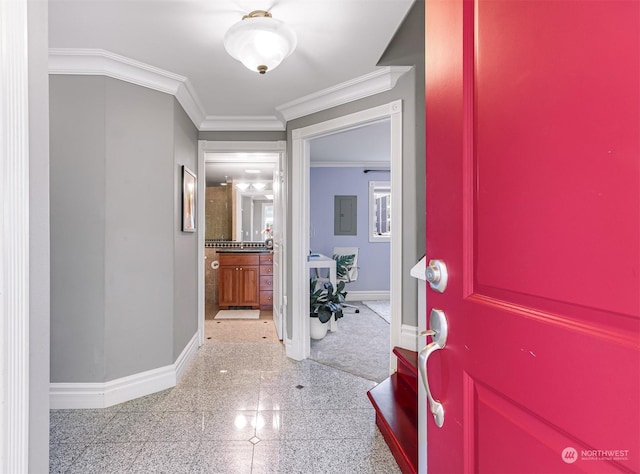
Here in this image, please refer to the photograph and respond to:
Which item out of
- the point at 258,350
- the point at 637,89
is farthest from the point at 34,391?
the point at 258,350

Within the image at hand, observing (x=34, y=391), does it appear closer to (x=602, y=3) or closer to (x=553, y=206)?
(x=553, y=206)

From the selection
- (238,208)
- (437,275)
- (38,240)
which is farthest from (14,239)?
(238,208)

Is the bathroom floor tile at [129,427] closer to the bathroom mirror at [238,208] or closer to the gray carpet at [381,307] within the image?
the gray carpet at [381,307]

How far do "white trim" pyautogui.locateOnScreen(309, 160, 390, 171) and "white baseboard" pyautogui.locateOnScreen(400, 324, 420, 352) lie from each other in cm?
377

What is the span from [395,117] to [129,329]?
7.71 ft

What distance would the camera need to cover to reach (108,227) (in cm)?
211

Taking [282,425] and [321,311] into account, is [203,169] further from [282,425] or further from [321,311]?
[282,425]

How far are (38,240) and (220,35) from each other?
1.56 meters

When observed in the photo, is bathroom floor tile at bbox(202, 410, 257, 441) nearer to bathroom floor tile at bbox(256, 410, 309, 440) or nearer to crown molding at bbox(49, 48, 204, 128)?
bathroom floor tile at bbox(256, 410, 309, 440)

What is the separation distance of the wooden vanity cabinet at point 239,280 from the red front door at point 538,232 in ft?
13.9

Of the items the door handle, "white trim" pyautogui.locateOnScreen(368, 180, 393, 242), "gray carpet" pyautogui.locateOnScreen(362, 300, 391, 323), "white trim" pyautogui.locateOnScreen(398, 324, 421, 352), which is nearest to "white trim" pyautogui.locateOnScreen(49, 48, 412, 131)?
"white trim" pyautogui.locateOnScreen(398, 324, 421, 352)

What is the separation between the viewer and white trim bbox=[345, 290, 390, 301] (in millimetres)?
5461

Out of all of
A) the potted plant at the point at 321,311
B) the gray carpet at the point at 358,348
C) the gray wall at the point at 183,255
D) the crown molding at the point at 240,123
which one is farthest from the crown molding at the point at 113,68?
the gray carpet at the point at 358,348

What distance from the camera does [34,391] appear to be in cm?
82
